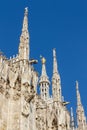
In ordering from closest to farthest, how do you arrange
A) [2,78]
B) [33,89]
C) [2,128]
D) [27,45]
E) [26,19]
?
[2,128]
[2,78]
[33,89]
[27,45]
[26,19]

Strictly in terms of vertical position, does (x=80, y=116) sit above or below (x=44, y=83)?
below

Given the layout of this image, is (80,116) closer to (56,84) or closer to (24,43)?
(56,84)

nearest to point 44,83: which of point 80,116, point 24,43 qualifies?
point 80,116

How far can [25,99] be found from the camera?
2480cm

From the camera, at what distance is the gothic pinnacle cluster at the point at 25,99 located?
2362 cm

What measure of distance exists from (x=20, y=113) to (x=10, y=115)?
0.75 metres

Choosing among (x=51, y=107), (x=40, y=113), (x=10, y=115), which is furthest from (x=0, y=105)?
(x=51, y=107)

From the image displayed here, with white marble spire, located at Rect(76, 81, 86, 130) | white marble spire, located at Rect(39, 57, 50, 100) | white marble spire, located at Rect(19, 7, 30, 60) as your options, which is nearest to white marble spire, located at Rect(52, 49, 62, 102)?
white marble spire, located at Rect(76, 81, 86, 130)

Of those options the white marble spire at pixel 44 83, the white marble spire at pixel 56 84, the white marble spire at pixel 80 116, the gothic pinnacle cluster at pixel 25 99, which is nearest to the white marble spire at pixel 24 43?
the gothic pinnacle cluster at pixel 25 99

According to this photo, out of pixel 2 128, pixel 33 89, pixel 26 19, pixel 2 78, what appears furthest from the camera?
pixel 26 19

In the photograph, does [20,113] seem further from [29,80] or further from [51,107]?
[51,107]

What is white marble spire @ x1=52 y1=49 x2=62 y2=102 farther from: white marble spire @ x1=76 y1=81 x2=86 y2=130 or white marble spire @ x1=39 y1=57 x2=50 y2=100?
white marble spire @ x1=39 y1=57 x2=50 y2=100

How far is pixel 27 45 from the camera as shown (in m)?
28.1

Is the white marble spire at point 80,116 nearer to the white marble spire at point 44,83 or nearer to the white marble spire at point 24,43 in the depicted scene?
the white marble spire at point 24,43
